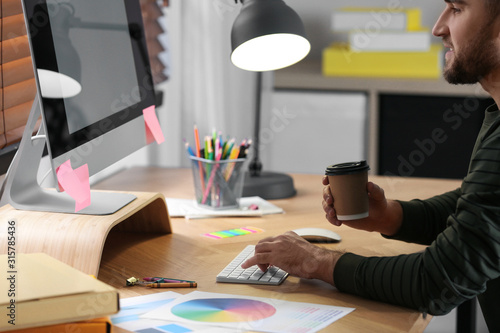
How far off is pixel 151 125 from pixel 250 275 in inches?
17.6

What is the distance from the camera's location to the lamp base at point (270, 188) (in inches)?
65.2

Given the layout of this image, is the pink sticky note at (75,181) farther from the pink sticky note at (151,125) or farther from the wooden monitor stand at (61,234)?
the pink sticky note at (151,125)

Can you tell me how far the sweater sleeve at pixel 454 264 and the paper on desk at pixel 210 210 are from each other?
47 cm

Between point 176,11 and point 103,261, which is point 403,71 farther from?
point 103,261

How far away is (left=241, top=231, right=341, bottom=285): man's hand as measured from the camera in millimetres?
1088

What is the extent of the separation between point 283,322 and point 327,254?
20 cm

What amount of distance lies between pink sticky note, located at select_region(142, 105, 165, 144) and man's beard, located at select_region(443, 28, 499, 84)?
0.62 meters

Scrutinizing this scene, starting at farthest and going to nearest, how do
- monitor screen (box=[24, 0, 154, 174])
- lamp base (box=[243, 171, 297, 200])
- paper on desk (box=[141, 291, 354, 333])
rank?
lamp base (box=[243, 171, 297, 200]), monitor screen (box=[24, 0, 154, 174]), paper on desk (box=[141, 291, 354, 333])

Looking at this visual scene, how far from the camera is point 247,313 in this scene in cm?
97

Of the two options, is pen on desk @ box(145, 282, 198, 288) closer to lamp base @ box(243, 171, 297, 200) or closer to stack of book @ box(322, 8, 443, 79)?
lamp base @ box(243, 171, 297, 200)

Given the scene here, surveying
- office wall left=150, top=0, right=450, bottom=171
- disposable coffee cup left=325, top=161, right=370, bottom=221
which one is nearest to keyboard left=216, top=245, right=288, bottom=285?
disposable coffee cup left=325, top=161, right=370, bottom=221

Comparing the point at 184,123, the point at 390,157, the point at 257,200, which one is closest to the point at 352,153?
the point at 390,157

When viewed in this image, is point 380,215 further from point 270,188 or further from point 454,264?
point 270,188

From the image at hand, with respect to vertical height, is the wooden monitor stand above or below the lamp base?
above
